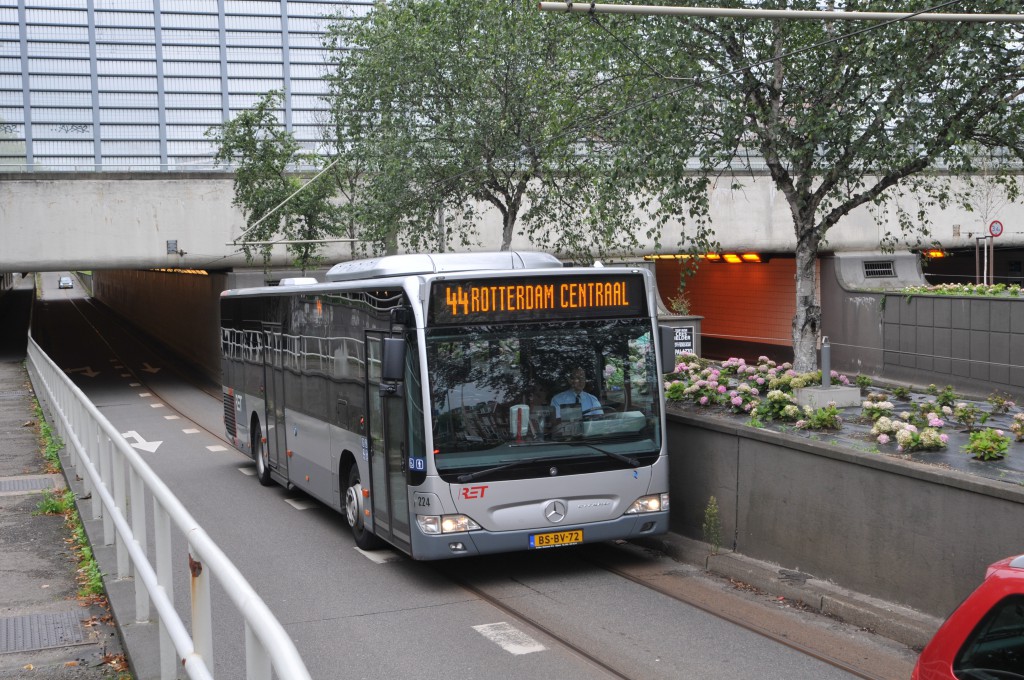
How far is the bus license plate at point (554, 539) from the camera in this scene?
391 inches

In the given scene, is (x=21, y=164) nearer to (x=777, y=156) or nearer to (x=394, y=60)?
(x=394, y=60)

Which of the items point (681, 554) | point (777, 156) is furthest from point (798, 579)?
point (777, 156)

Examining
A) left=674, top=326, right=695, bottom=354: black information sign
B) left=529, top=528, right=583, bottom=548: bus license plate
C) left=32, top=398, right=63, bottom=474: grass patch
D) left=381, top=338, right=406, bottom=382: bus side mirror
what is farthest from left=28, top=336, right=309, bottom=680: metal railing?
left=674, top=326, right=695, bottom=354: black information sign

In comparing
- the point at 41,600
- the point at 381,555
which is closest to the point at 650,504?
the point at 381,555

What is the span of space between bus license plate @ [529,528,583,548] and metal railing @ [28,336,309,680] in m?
3.28

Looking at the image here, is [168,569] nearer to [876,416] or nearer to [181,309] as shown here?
[876,416]

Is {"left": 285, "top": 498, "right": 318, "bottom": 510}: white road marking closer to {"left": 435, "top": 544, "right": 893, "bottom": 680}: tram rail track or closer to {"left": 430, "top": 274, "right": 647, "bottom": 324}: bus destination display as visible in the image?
{"left": 435, "top": 544, "right": 893, "bottom": 680}: tram rail track

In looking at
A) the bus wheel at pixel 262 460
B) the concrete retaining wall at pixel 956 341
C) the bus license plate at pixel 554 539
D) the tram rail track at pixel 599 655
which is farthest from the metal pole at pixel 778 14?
the concrete retaining wall at pixel 956 341

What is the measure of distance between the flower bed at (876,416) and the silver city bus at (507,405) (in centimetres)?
137

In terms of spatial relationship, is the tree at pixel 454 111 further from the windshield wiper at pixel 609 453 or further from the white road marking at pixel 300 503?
the windshield wiper at pixel 609 453

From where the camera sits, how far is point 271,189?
31562 millimetres

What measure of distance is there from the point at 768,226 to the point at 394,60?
1460 cm

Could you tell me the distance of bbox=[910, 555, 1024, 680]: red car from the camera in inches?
144

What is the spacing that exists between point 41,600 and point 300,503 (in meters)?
7.71
